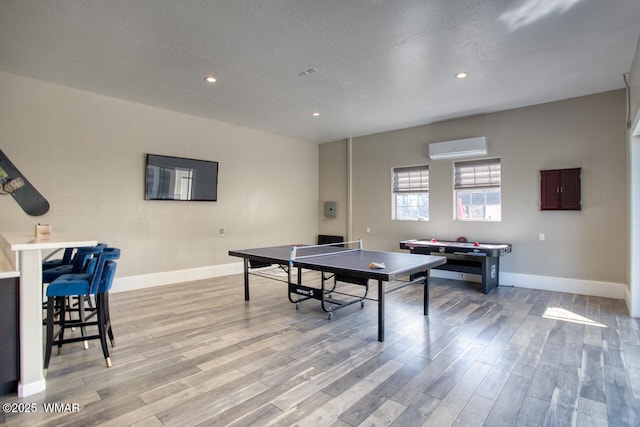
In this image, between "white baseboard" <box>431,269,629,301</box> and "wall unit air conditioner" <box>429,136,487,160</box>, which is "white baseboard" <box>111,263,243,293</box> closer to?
"wall unit air conditioner" <box>429,136,487,160</box>

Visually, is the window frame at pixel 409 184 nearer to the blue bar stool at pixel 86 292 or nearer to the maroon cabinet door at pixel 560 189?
the maroon cabinet door at pixel 560 189

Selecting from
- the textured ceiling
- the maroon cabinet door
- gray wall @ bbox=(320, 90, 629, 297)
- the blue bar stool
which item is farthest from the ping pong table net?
the maroon cabinet door

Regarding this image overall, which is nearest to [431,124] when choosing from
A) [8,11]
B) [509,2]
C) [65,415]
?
[509,2]

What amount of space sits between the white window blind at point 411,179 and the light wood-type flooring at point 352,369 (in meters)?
2.96

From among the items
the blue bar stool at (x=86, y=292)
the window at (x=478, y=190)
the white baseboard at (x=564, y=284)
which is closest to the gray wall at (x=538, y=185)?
the white baseboard at (x=564, y=284)

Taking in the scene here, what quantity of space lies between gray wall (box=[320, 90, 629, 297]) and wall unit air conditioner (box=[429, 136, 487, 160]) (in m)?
0.23

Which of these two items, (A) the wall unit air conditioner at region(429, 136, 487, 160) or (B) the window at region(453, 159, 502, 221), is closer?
(A) the wall unit air conditioner at region(429, 136, 487, 160)

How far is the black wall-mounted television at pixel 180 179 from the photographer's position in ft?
18.3

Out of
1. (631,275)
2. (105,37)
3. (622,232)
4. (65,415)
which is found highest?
(105,37)

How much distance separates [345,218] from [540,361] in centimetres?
544

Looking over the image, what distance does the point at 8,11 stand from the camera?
291cm

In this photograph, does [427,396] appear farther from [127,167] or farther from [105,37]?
[127,167]

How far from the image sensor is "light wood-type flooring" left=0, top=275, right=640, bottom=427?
212 cm

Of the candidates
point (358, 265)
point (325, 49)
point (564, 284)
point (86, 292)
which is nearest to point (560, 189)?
point (564, 284)
